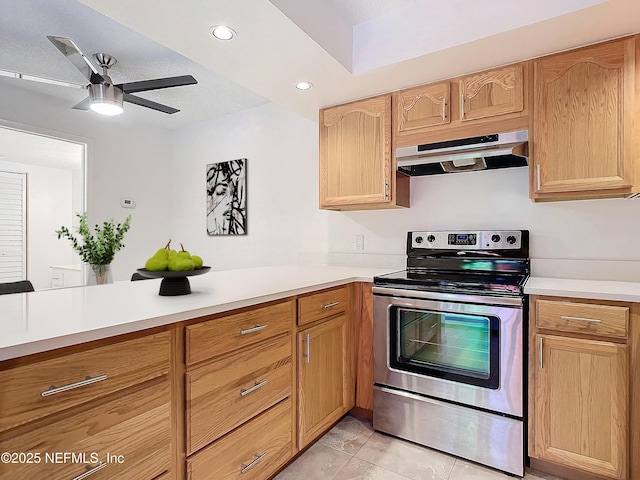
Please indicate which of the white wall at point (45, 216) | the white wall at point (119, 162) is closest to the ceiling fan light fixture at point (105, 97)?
the white wall at point (119, 162)

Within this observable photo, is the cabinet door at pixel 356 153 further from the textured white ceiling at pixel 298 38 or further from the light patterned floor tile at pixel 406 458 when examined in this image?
the light patterned floor tile at pixel 406 458

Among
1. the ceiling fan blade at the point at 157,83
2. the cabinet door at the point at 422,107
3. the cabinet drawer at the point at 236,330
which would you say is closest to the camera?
the cabinet drawer at the point at 236,330

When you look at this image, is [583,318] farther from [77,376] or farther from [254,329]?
[77,376]

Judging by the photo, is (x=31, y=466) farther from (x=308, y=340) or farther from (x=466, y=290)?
(x=466, y=290)

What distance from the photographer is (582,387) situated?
63.2 inches

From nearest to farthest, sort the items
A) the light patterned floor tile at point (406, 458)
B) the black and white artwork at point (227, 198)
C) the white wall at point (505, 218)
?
the light patterned floor tile at point (406, 458) < the white wall at point (505, 218) < the black and white artwork at point (227, 198)

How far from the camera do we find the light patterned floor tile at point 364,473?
1709 millimetres

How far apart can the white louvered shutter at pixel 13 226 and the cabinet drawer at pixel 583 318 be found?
6113mm

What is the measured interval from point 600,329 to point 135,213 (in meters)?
4.00

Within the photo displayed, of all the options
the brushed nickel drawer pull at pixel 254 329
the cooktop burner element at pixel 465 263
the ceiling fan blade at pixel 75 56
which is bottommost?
the brushed nickel drawer pull at pixel 254 329

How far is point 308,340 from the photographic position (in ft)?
5.91

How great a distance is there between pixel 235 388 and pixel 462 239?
1703 millimetres

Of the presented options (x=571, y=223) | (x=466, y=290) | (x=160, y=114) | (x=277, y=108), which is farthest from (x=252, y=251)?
(x=571, y=223)

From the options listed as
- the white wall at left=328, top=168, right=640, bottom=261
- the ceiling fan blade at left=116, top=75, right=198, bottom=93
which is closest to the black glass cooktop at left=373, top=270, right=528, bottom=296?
the white wall at left=328, top=168, right=640, bottom=261
